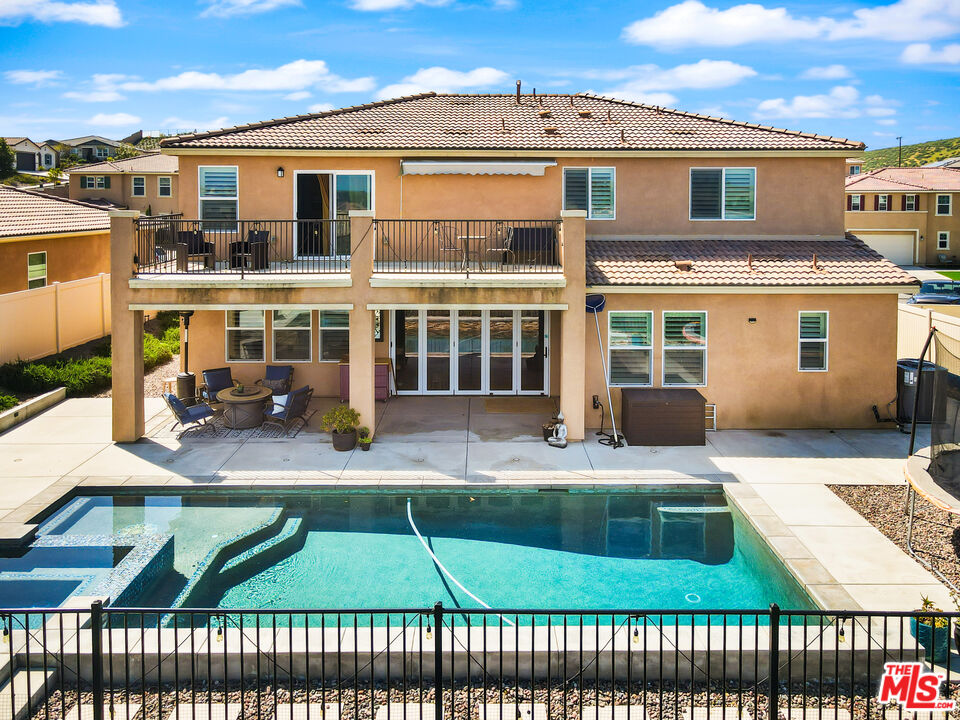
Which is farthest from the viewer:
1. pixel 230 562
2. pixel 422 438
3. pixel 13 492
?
pixel 422 438

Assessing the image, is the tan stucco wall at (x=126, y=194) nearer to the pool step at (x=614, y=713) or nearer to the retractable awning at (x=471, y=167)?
the retractable awning at (x=471, y=167)

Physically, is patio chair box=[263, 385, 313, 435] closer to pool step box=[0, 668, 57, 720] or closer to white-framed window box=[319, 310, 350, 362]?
white-framed window box=[319, 310, 350, 362]

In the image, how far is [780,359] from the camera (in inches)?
728

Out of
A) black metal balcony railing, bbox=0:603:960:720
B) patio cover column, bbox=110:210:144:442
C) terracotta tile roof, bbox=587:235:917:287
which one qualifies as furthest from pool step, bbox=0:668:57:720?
terracotta tile roof, bbox=587:235:917:287

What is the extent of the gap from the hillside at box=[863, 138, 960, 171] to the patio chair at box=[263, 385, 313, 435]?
11267cm

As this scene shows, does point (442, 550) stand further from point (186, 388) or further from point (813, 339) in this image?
point (813, 339)

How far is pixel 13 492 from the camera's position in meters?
14.4

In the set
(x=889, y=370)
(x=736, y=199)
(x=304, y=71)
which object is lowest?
(x=889, y=370)

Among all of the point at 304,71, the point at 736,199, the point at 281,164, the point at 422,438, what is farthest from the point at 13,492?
the point at 304,71

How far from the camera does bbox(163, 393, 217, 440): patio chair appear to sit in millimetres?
17422

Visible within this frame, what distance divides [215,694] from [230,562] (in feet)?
11.4

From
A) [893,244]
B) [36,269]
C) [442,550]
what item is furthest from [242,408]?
[893,244]

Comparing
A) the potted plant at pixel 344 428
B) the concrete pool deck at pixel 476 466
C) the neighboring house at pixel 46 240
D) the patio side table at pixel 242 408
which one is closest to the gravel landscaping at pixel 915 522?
the concrete pool deck at pixel 476 466

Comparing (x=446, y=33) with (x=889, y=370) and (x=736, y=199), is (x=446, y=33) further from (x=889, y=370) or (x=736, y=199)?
Result: (x=889, y=370)
